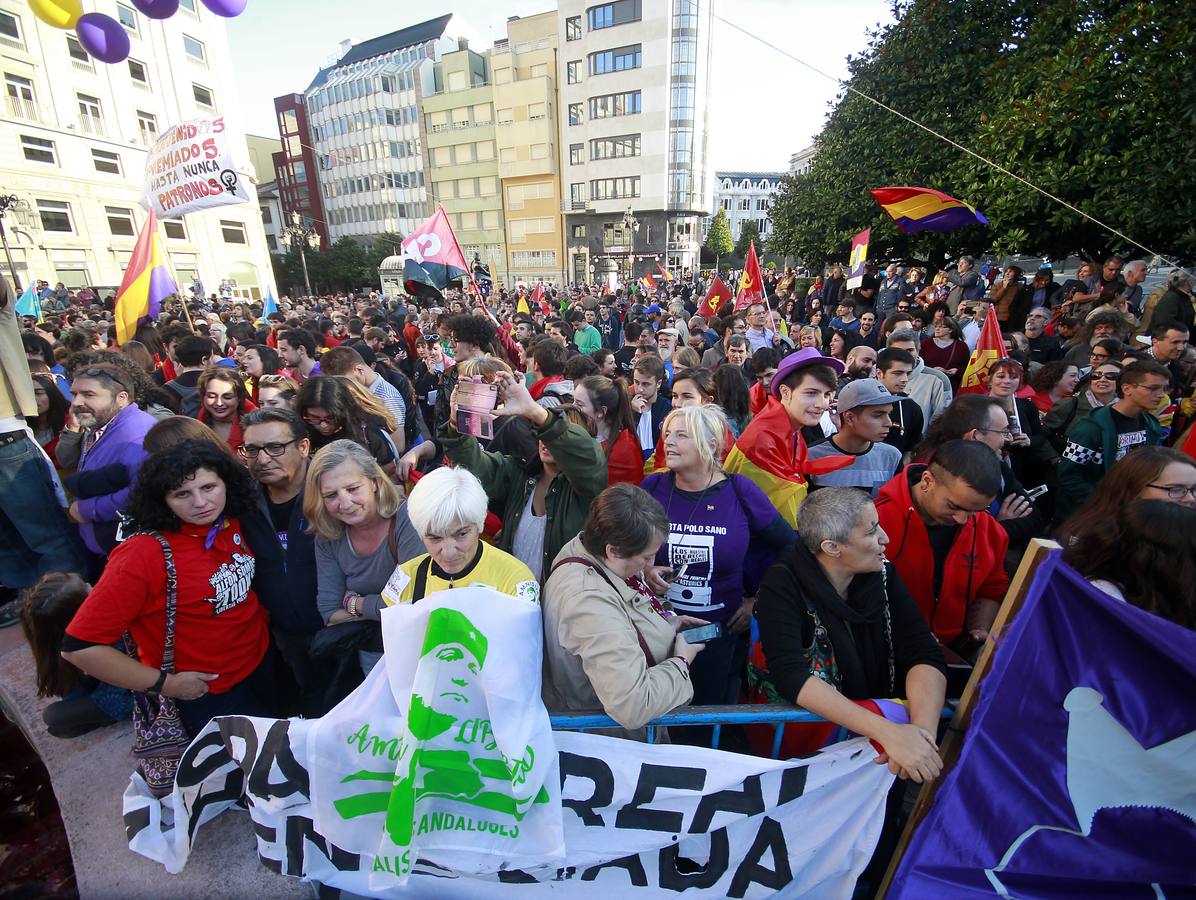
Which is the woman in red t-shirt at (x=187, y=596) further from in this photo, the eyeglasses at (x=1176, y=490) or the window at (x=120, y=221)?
the window at (x=120, y=221)

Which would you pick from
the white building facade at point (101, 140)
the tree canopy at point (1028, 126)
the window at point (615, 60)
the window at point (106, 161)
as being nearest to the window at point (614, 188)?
the window at point (615, 60)

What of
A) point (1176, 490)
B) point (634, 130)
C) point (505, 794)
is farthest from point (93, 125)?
point (1176, 490)

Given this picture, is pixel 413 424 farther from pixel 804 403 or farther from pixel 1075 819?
pixel 1075 819

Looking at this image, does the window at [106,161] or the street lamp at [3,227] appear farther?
the window at [106,161]

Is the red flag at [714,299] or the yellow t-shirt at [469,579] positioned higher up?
the red flag at [714,299]

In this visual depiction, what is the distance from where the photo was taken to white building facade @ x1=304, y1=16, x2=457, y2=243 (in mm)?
58438

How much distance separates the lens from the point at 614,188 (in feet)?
159

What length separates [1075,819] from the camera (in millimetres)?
1807

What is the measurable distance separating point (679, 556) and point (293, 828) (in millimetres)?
1987

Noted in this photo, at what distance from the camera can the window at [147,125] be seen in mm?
33406

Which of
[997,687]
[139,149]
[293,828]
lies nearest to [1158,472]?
[997,687]

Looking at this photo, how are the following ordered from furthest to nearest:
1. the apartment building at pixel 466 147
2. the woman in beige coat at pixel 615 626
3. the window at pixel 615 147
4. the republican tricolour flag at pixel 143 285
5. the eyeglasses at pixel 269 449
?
1. the apartment building at pixel 466 147
2. the window at pixel 615 147
3. the republican tricolour flag at pixel 143 285
4. the eyeglasses at pixel 269 449
5. the woman in beige coat at pixel 615 626

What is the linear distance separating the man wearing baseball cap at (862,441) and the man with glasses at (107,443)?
4289 mm

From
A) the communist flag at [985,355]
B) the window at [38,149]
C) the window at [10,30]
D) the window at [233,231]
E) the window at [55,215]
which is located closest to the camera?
the communist flag at [985,355]
